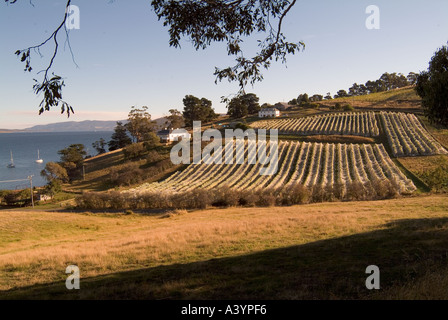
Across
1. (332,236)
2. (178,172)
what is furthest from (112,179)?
(332,236)

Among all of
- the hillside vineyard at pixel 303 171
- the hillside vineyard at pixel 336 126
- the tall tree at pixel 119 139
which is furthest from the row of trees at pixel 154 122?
the hillside vineyard at pixel 303 171

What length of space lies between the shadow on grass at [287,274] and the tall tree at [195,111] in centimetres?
Answer: 10403

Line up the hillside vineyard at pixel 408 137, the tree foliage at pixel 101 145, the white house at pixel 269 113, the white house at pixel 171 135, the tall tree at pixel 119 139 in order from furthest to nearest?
the tree foliage at pixel 101 145
the tall tree at pixel 119 139
the white house at pixel 269 113
the white house at pixel 171 135
the hillside vineyard at pixel 408 137

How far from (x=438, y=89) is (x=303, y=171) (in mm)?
35120

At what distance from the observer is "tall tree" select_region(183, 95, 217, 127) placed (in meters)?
113

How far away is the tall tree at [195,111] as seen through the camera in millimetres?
113000

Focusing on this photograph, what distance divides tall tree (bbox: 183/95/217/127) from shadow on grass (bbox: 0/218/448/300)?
10403 cm

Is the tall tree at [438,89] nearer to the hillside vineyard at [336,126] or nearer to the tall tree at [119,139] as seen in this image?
the hillside vineyard at [336,126]

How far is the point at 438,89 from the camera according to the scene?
11062mm

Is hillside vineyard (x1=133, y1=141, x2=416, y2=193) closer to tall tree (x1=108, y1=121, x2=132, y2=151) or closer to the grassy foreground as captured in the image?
the grassy foreground

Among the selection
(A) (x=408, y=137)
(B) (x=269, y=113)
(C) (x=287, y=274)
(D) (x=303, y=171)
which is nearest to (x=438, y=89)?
(C) (x=287, y=274)

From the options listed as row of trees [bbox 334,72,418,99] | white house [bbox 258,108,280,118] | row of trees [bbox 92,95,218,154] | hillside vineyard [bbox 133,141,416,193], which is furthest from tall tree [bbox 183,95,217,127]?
row of trees [bbox 334,72,418,99]

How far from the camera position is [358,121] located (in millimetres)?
77812
